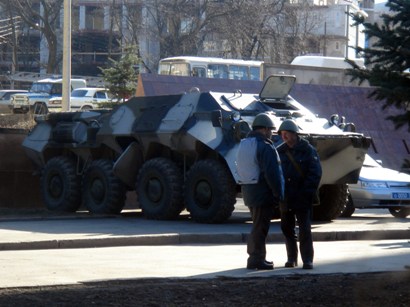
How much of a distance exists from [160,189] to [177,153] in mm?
925

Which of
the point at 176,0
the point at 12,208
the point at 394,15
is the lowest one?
the point at 12,208

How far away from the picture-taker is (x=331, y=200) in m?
18.3

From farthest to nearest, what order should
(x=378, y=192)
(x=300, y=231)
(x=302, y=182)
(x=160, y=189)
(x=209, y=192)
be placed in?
(x=378, y=192) < (x=160, y=189) < (x=209, y=192) < (x=300, y=231) < (x=302, y=182)

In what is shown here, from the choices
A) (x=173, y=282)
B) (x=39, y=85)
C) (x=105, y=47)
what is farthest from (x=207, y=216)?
(x=105, y=47)

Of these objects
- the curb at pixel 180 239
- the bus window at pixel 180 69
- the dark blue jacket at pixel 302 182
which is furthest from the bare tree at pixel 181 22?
the dark blue jacket at pixel 302 182

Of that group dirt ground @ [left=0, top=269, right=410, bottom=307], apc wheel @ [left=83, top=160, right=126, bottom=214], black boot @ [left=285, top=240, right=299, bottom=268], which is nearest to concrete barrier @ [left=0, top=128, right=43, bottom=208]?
apc wheel @ [left=83, top=160, right=126, bottom=214]

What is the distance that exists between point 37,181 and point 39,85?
107 feet

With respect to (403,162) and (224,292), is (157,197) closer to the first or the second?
(224,292)

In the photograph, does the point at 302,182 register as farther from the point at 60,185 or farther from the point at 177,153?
the point at 60,185

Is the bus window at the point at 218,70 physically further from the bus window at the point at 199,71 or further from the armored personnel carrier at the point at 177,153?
the armored personnel carrier at the point at 177,153

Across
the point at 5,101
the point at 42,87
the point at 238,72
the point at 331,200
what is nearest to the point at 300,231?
the point at 331,200

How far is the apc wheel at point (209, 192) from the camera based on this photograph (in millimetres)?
16562

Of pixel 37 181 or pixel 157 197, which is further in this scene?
pixel 37 181

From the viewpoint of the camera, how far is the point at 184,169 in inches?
711
